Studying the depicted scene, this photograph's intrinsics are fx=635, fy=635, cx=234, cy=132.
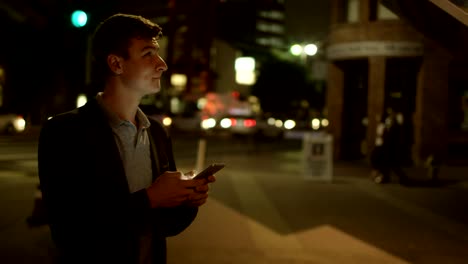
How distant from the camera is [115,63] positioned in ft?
8.41

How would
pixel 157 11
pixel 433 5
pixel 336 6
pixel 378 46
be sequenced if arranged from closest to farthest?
pixel 433 5 → pixel 157 11 → pixel 378 46 → pixel 336 6

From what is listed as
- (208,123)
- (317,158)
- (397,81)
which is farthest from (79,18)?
(208,123)

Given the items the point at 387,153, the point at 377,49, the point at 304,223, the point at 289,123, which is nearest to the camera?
the point at 304,223

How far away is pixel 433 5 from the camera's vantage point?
5734 millimetres

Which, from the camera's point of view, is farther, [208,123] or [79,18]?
[208,123]

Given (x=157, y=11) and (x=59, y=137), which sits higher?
(x=157, y=11)

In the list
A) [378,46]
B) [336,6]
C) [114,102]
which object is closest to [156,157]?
[114,102]

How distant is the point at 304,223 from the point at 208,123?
33949mm

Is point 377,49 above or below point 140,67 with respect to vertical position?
above

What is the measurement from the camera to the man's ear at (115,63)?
256cm

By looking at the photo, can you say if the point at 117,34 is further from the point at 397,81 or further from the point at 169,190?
the point at 397,81

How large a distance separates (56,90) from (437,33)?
3817cm

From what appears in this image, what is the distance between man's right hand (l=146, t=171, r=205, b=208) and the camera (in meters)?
2.40

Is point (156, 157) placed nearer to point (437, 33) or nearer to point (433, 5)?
point (433, 5)
